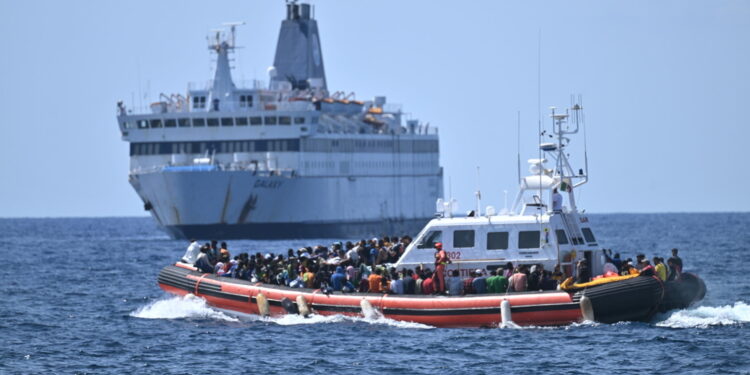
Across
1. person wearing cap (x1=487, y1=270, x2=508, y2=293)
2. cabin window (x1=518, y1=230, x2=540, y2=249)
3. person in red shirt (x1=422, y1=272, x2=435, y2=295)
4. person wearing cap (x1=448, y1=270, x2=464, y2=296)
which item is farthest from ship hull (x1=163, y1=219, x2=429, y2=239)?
person wearing cap (x1=487, y1=270, x2=508, y2=293)

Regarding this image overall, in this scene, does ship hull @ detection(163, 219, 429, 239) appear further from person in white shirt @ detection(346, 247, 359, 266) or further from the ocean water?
person in white shirt @ detection(346, 247, 359, 266)

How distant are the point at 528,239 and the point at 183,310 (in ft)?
31.7

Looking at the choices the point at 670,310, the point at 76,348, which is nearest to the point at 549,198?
the point at 670,310

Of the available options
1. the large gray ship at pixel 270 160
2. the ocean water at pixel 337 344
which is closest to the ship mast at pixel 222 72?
the large gray ship at pixel 270 160

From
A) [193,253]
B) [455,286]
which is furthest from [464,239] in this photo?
[193,253]

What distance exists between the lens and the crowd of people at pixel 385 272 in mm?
33125

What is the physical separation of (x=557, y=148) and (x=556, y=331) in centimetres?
486

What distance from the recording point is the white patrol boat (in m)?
34.0

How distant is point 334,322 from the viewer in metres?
34.7

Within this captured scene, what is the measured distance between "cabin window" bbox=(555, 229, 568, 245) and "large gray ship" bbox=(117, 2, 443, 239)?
179ft

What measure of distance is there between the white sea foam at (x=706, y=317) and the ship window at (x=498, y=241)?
3825 millimetres

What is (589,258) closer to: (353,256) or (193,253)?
(353,256)

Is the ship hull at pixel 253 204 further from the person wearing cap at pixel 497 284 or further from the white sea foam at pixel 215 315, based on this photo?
the person wearing cap at pixel 497 284

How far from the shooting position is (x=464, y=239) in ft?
114
